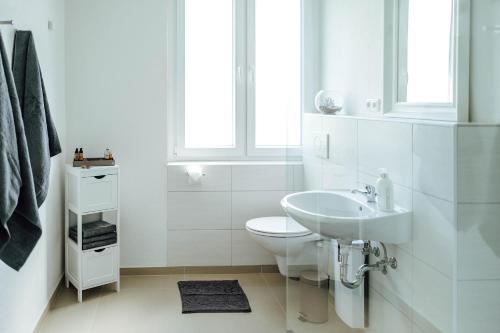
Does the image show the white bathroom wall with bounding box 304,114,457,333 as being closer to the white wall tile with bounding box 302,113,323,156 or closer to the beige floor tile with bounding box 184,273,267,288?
the white wall tile with bounding box 302,113,323,156

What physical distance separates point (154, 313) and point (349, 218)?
5.73 feet

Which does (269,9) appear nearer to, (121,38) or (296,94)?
(296,94)

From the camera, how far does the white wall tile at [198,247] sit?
14.0ft

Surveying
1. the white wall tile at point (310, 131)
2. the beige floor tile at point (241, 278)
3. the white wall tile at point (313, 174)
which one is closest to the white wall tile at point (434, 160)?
the white wall tile at point (313, 174)

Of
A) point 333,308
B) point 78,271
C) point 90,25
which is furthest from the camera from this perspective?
point 90,25

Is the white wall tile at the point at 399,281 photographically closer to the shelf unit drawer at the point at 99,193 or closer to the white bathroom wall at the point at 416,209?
the white bathroom wall at the point at 416,209

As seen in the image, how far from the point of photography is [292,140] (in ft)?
10.6

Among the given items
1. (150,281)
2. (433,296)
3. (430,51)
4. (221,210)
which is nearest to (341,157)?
(430,51)

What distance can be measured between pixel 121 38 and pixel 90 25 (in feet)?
0.75

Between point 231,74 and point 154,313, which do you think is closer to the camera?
point 154,313

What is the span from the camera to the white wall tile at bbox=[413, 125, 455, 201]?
173 cm

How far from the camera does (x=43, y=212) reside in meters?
3.29

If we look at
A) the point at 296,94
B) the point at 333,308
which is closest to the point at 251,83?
the point at 296,94

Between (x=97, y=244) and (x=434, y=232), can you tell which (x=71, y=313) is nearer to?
(x=97, y=244)
